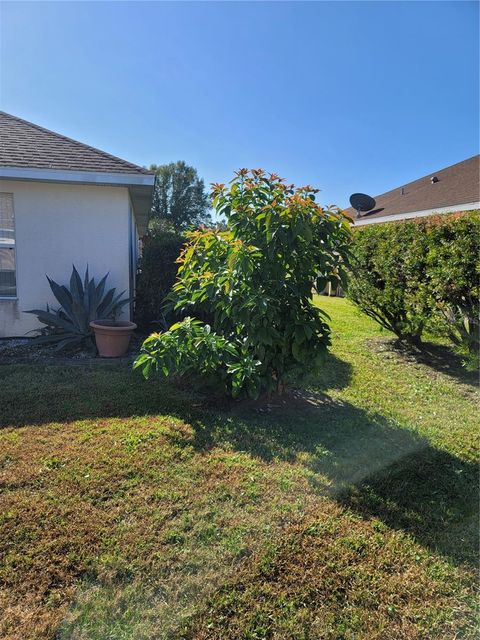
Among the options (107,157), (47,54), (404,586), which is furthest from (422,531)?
(47,54)

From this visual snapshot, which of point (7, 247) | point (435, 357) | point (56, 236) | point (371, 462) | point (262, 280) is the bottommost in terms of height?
point (371, 462)

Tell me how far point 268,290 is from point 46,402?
2.72 metres

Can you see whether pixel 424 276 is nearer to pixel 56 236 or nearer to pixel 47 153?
pixel 56 236

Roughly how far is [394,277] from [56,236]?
6.04 m

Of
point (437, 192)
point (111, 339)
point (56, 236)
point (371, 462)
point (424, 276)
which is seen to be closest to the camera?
point (371, 462)

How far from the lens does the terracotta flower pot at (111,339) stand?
5.90 m

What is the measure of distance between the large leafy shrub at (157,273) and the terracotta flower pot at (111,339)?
0.97 meters

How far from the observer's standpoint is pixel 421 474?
3.06 meters

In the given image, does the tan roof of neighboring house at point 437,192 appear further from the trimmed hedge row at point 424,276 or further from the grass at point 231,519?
the grass at point 231,519

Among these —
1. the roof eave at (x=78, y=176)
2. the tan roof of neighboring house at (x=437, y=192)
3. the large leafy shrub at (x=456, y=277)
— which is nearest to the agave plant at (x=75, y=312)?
the roof eave at (x=78, y=176)

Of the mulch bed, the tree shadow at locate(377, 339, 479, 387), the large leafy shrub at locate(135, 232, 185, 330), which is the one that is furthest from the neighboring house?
the tree shadow at locate(377, 339, 479, 387)

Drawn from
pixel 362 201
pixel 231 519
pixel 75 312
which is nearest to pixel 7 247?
pixel 75 312

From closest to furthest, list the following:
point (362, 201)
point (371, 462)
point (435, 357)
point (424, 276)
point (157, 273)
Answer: point (371, 462)
point (424, 276)
point (435, 357)
point (157, 273)
point (362, 201)

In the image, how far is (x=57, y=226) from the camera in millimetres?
6770
